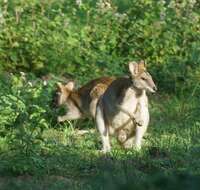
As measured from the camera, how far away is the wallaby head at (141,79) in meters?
10.2

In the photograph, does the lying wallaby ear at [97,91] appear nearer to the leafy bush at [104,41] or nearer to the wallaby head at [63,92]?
the wallaby head at [63,92]

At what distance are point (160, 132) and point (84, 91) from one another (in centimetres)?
154

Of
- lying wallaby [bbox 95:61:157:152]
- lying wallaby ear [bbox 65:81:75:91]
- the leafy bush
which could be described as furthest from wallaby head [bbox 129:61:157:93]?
the leafy bush

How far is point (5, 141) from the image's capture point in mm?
9391

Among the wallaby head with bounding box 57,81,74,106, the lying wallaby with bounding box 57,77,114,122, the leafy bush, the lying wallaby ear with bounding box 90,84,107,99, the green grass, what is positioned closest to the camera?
the green grass

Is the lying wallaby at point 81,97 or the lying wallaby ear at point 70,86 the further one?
the lying wallaby ear at point 70,86

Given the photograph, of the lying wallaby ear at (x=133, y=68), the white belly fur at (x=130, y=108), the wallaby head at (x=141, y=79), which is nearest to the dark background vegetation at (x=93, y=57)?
the white belly fur at (x=130, y=108)

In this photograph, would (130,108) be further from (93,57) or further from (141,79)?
(93,57)

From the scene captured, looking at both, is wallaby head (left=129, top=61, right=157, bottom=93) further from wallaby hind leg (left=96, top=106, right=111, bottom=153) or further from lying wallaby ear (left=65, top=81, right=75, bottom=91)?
lying wallaby ear (left=65, top=81, right=75, bottom=91)

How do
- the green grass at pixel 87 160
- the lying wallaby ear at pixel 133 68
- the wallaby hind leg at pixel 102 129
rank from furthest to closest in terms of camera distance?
the lying wallaby ear at pixel 133 68
the wallaby hind leg at pixel 102 129
the green grass at pixel 87 160

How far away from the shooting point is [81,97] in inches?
480

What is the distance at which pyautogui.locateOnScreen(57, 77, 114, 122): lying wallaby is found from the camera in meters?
11.8

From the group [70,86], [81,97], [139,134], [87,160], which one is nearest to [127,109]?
[139,134]

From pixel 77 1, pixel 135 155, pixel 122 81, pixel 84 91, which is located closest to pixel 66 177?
pixel 135 155
